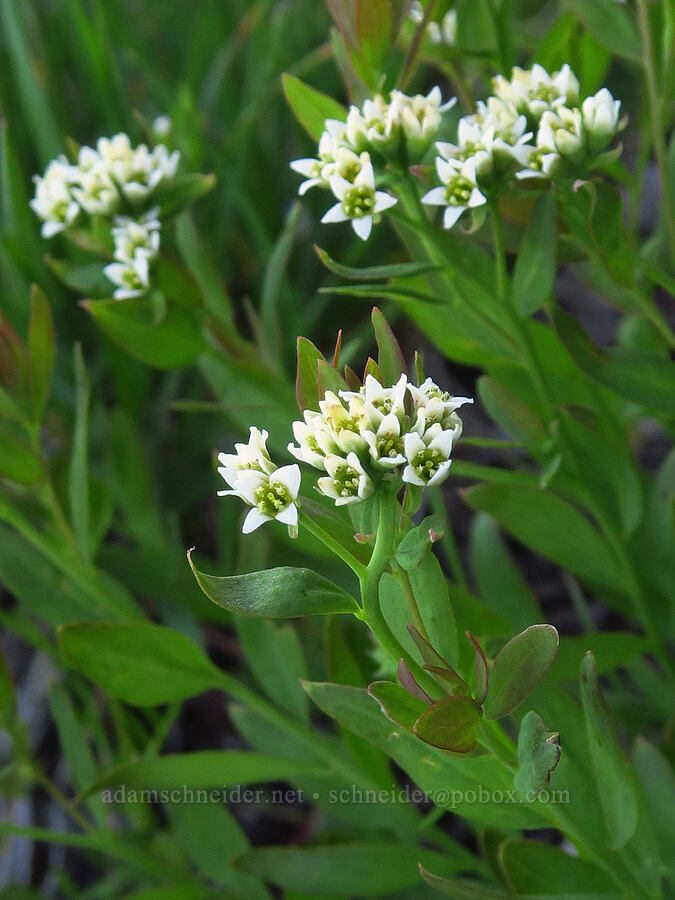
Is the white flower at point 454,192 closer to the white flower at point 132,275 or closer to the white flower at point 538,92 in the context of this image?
the white flower at point 538,92

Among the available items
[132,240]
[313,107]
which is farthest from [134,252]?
[313,107]

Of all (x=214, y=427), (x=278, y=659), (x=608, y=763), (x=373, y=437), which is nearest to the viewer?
(x=373, y=437)

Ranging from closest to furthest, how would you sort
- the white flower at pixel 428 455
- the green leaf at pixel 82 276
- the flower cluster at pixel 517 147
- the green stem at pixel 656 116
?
the white flower at pixel 428 455, the flower cluster at pixel 517 147, the green stem at pixel 656 116, the green leaf at pixel 82 276

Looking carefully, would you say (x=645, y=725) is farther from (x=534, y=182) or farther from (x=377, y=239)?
(x=377, y=239)

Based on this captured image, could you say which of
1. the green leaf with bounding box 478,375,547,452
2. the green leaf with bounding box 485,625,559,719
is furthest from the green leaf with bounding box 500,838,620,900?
the green leaf with bounding box 478,375,547,452

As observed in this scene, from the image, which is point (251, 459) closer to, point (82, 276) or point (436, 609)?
point (436, 609)

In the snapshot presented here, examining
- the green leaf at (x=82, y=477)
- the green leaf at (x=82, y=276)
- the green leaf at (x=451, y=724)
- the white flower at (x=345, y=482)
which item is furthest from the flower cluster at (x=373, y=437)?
the green leaf at (x=82, y=276)
